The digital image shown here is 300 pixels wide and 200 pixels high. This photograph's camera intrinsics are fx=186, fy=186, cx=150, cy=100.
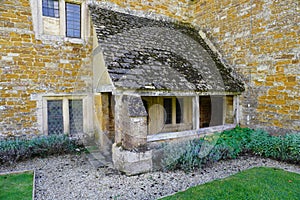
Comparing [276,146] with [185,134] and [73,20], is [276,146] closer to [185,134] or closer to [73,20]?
[185,134]

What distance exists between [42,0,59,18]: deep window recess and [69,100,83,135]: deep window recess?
3.25 m

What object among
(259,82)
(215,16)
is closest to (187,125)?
(259,82)

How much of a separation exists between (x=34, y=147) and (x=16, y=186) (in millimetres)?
2092

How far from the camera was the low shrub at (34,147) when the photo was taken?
556 centimetres

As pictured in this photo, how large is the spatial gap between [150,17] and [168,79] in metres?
4.52

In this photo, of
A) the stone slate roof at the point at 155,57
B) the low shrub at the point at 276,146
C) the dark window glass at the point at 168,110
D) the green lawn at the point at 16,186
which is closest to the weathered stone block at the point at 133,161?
the stone slate roof at the point at 155,57

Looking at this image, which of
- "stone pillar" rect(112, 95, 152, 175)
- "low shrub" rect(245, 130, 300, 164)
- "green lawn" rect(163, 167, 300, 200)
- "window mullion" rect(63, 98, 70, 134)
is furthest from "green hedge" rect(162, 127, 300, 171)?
"window mullion" rect(63, 98, 70, 134)

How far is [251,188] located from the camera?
399 centimetres

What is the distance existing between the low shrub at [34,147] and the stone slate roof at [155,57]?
11.6 feet

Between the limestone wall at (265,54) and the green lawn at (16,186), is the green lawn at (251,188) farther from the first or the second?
the green lawn at (16,186)

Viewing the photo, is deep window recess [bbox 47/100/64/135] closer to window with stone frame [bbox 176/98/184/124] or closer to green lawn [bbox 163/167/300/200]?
window with stone frame [bbox 176/98/184/124]

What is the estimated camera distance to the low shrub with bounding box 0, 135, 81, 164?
556 cm

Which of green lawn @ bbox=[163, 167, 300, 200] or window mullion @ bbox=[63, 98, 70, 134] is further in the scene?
window mullion @ bbox=[63, 98, 70, 134]

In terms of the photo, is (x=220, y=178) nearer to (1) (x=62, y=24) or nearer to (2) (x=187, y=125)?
(2) (x=187, y=125)
